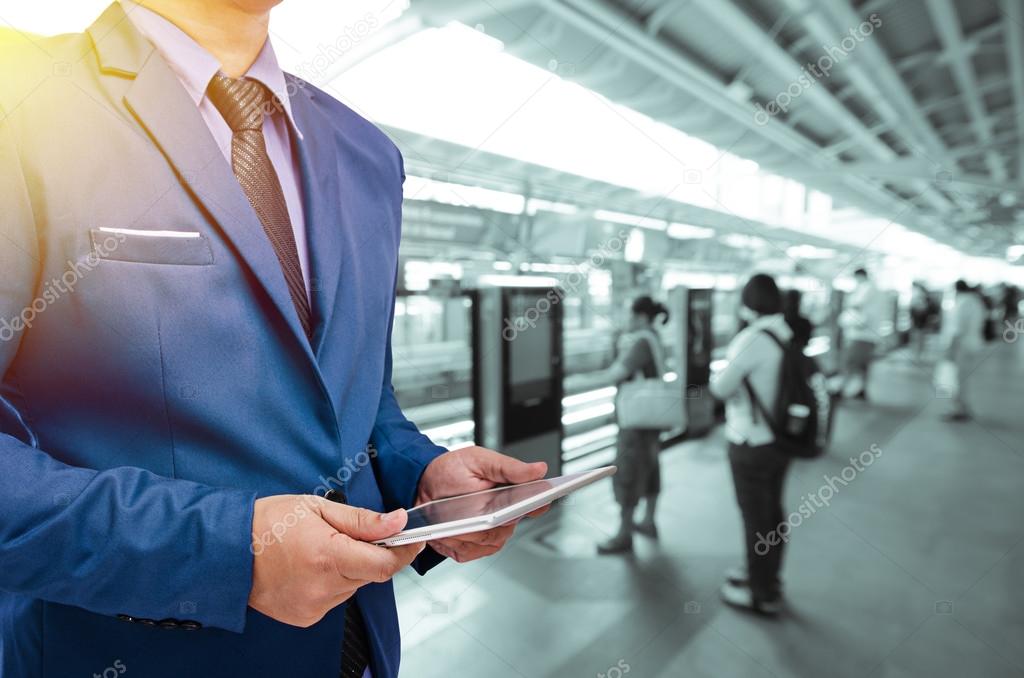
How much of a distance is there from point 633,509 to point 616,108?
10.8ft

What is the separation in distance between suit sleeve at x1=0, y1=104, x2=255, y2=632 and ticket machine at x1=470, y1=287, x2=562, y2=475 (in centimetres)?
386

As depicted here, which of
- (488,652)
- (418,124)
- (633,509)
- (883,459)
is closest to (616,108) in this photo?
(418,124)

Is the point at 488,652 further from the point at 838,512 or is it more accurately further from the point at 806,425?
the point at 838,512

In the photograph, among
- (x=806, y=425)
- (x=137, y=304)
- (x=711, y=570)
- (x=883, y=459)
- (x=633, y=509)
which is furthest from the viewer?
(x=883, y=459)

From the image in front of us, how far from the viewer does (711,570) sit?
12.4ft

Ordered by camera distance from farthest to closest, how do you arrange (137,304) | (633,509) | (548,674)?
(633,509), (548,674), (137,304)

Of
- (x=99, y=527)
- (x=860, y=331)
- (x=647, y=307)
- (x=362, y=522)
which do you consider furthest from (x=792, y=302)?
(x=860, y=331)

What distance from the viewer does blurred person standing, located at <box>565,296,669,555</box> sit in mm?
4190

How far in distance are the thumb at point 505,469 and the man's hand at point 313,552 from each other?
12.9 inches

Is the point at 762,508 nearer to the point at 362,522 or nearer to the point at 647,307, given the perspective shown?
the point at 647,307

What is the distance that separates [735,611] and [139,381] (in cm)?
362

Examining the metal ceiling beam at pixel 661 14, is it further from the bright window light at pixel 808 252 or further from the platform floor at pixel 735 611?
the bright window light at pixel 808 252

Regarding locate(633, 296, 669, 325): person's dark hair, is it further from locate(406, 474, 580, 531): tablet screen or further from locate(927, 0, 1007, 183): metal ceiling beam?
locate(406, 474, 580, 531): tablet screen

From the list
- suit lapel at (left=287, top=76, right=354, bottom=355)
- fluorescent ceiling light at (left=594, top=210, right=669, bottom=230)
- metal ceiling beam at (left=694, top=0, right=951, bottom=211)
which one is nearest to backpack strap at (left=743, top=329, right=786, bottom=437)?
metal ceiling beam at (left=694, top=0, right=951, bottom=211)
